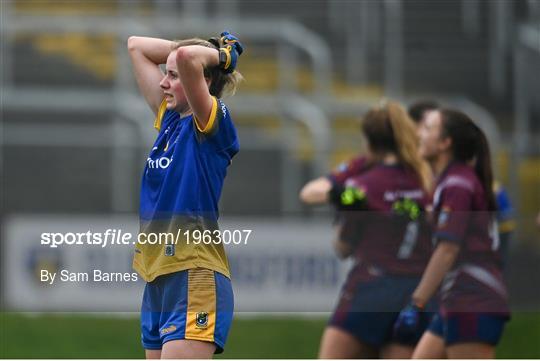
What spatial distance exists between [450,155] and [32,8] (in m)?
8.01

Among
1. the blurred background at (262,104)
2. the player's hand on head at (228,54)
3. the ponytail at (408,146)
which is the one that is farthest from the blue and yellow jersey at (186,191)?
the blurred background at (262,104)

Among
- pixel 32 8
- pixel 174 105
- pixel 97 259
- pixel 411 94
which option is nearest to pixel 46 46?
pixel 32 8

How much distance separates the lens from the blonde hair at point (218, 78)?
4.52 meters

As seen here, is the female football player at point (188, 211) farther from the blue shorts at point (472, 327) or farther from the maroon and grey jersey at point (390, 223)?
the maroon and grey jersey at point (390, 223)

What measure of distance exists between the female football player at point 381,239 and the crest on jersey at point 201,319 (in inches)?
80.2

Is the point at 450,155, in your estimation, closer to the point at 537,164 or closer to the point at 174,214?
the point at 174,214

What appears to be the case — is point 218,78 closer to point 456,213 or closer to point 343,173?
point 456,213

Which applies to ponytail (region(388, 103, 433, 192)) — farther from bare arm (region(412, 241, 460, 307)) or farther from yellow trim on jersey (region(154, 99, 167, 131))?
yellow trim on jersey (region(154, 99, 167, 131))

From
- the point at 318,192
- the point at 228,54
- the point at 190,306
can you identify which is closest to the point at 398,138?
the point at 318,192

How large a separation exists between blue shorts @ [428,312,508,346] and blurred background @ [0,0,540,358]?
229cm

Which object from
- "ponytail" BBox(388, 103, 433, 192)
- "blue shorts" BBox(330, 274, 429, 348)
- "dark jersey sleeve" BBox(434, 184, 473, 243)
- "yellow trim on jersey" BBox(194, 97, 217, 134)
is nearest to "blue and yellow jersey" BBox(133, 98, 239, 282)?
"yellow trim on jersey" BBox(194, 97, 217, 134)

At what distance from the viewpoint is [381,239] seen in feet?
20.6

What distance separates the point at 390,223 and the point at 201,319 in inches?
83.4

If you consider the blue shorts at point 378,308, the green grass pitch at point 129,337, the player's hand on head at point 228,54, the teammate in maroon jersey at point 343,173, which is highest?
the player's hand on head at point 228,54
